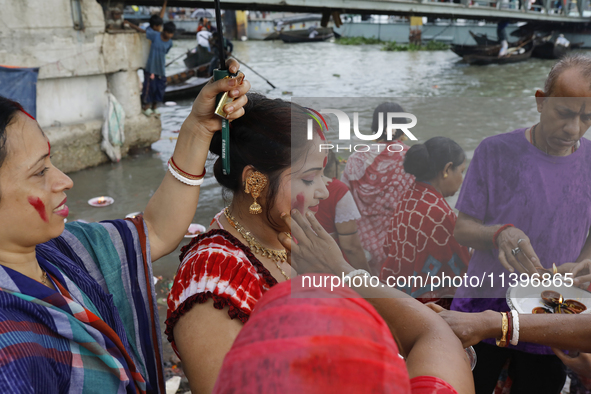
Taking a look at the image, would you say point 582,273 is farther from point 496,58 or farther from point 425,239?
point 496,58

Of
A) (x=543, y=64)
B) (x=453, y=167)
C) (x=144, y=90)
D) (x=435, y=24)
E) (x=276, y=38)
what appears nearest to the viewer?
(x=453, y=167)

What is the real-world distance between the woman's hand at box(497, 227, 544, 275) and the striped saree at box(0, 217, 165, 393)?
1163 millimetres

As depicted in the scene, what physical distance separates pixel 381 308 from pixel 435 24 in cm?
2661

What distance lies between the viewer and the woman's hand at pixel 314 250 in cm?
109

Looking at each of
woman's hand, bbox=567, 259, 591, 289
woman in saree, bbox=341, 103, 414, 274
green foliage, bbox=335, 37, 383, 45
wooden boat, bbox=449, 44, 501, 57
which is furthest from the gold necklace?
green foliage, bbox=335, 37, 383, 45

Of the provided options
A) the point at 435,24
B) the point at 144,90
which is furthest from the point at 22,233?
the point at 435,24

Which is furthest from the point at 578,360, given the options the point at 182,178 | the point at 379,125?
the point at 182,178

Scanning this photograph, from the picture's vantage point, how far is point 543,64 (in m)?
17.1

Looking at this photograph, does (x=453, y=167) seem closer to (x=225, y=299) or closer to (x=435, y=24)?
(x=225, y=299)

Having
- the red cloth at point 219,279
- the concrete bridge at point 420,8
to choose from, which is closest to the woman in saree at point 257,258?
the red cloth at point 219,279

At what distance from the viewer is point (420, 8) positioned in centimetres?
1053

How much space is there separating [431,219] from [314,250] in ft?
3.00

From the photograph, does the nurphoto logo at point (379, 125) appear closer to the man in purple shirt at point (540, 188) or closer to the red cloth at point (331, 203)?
the red cloth at point (331, 203)

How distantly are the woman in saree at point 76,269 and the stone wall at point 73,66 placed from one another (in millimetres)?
4426
